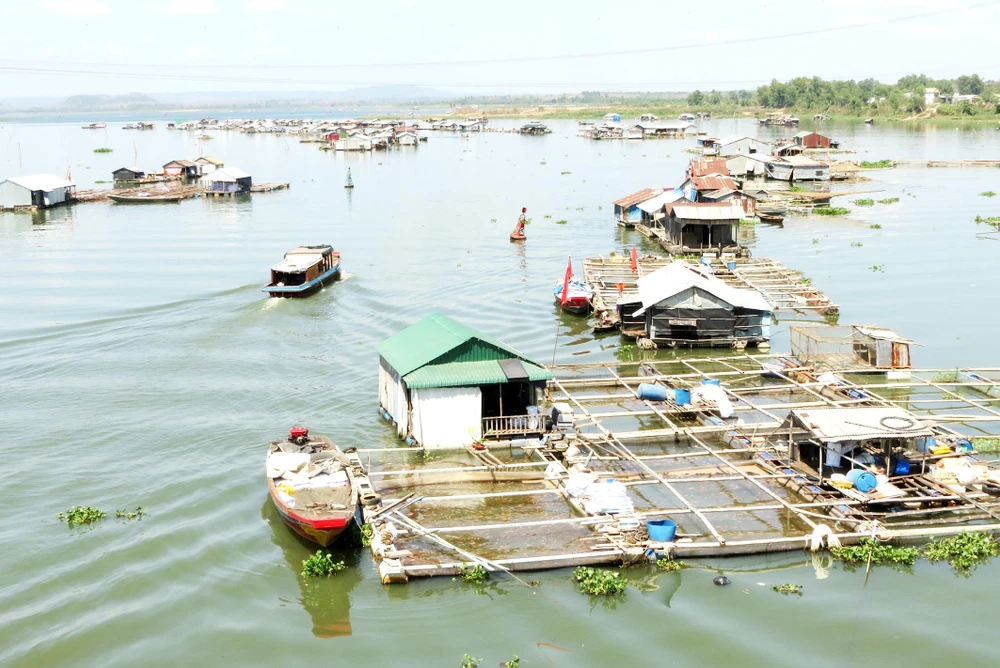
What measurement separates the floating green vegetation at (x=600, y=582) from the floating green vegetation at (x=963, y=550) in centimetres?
630

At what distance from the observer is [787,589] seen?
59.7 ft

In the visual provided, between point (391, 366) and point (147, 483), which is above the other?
point (391, 366)

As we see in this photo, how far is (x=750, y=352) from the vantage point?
1336 inches

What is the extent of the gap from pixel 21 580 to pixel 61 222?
54.5 meters

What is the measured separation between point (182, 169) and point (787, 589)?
289ft

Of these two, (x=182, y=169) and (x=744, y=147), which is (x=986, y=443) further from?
(x=182, y=169)

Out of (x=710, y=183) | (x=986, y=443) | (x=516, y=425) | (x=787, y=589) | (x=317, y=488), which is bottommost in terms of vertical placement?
(x=787, y=589)

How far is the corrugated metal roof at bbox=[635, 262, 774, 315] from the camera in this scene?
1334 inches

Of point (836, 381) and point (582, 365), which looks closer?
point (836, 381)

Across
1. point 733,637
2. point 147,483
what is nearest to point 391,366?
point 147,483

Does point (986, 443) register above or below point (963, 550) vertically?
above

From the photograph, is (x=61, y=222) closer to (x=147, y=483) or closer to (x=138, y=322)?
(x=138, y=322)

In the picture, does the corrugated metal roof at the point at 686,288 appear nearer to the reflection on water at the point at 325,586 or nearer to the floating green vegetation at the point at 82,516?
the reflection on water at the point at 325,586

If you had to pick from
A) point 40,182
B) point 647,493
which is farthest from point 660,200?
point 40,182
